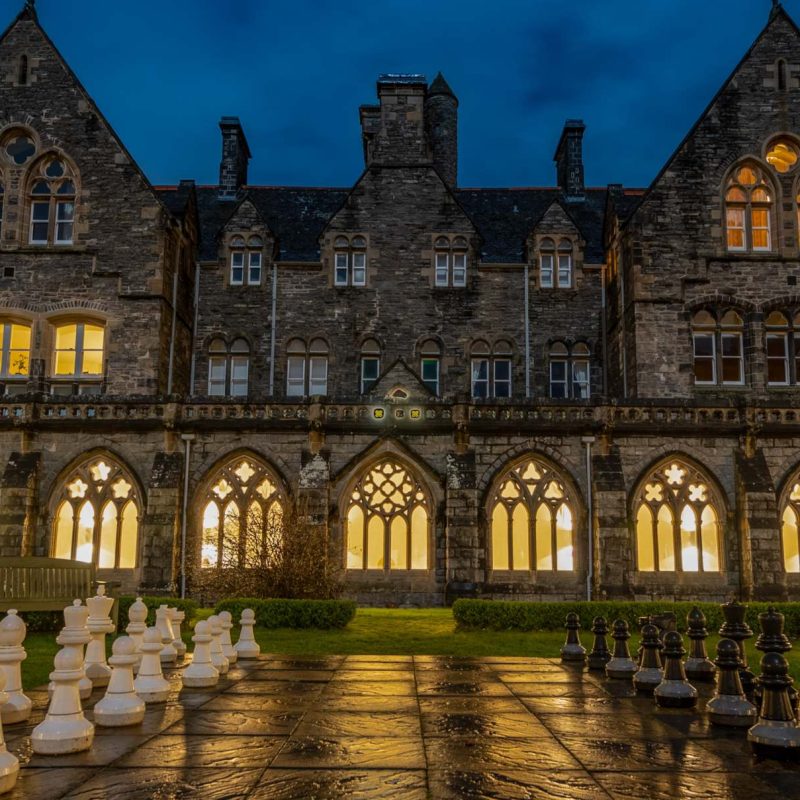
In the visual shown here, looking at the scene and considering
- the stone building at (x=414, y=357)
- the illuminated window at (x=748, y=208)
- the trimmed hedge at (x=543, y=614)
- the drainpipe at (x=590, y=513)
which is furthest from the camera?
the illuminated window at (x=748, y=208)

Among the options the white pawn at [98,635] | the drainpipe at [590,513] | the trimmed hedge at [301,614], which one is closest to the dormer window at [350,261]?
the drainpipe at [590,513]

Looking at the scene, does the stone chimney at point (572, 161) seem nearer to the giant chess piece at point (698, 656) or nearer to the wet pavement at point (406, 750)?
the giant chess piece at point (698, 656)

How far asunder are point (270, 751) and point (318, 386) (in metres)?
24.3

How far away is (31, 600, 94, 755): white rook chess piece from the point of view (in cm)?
555

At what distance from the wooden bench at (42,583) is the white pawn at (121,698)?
7069 millimetres

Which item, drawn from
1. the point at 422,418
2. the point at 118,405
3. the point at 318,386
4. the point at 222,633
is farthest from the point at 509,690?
the point at 318,386

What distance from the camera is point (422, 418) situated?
74.9ft

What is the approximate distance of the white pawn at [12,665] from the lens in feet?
20.1

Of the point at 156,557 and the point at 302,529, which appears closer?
the point at 302,529

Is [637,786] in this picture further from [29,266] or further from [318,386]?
[29,266]

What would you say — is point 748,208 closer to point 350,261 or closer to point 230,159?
point 350,261

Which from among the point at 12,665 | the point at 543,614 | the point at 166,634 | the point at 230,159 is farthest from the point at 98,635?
the point at 230,159

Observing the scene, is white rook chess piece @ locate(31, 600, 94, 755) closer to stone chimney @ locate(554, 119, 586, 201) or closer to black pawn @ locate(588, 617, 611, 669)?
black pawn @ locate(588, 617, 611, 669)

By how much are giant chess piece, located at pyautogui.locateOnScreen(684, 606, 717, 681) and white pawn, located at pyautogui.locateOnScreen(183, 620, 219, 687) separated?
476 cm
